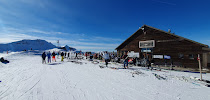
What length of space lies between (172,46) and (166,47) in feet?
2.49

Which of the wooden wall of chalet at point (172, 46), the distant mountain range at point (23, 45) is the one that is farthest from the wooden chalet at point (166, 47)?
the distant mountain range at point (23, 45)

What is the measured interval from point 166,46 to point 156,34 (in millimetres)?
2476

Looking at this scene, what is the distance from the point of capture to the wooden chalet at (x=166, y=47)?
11336 millimetres

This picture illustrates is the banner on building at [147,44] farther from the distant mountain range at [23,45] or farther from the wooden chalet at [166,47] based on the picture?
the distant mountain range at [23,45]

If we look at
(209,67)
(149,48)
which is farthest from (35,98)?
(209,67)

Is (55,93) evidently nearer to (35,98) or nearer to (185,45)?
(35,98)

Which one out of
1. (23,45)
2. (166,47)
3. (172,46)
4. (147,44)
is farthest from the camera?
(23,45)

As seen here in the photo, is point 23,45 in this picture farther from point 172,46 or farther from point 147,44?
point 172,46

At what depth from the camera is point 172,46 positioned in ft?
42.3

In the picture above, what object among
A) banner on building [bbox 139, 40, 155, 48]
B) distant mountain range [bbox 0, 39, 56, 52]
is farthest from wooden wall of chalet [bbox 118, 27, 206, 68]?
distant mountain range [bbox 0, 39, 56, 52]

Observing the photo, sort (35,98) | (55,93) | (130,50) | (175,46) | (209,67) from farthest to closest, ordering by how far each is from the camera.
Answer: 1. (130,50)
2. (175,46)
3. (209,67)
4. (55,93)
5. (35,98)

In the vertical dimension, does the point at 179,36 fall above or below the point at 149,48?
above

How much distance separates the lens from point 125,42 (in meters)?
17.8

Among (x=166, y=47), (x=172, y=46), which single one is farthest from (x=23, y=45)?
A: (x=172, y=46)
